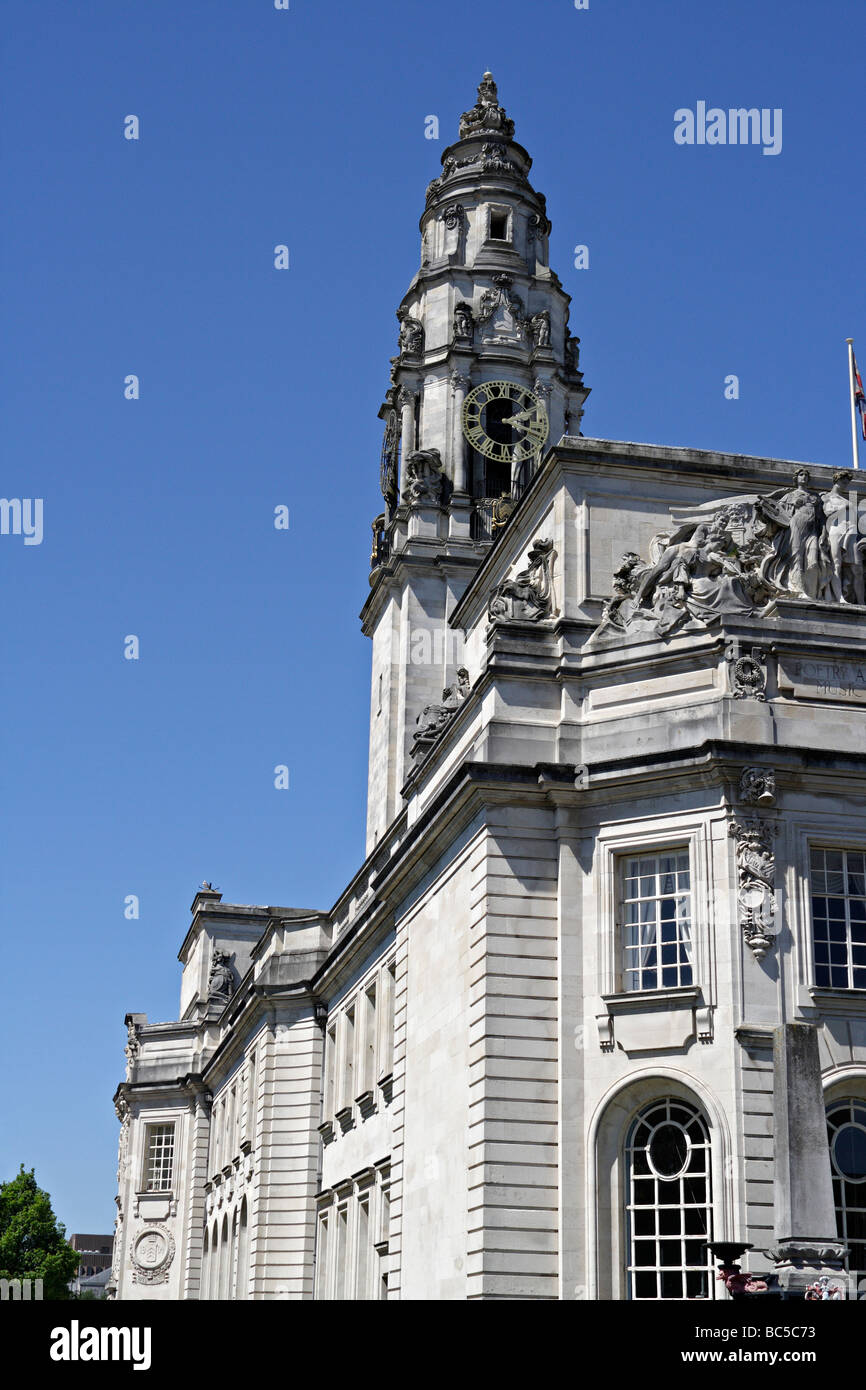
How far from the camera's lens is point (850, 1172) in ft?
86.6

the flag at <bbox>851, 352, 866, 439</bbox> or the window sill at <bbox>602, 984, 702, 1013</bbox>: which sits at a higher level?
the flag at <bbox>851, 352, 866, 439</bbox>

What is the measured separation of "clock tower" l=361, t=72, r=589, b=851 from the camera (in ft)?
207

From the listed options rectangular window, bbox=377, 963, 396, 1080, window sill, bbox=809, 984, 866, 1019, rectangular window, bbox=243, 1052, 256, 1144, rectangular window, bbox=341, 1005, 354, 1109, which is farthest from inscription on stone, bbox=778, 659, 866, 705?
rectangular window, bbox=243, 1052, 256, 1144

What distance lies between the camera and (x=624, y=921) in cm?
2842

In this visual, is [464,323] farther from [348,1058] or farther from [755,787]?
[755,787]

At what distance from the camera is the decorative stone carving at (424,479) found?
63688 millimetres

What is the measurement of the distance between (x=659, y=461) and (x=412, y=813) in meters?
9.69

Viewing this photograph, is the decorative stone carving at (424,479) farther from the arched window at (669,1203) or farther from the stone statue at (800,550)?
the arched window at (669,1203)

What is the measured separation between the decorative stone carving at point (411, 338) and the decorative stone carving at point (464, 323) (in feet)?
5.29

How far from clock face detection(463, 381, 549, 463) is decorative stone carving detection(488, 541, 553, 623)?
32.9m

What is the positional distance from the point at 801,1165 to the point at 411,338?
4715 cm

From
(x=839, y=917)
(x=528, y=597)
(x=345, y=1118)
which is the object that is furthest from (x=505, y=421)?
(x=839, y=917)

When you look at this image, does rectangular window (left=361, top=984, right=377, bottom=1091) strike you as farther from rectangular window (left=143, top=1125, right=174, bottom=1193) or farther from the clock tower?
rectangular window (left=143, top=1125, right=174, bottom=1193)

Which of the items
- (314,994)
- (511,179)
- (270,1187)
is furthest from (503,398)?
(270,1187)
